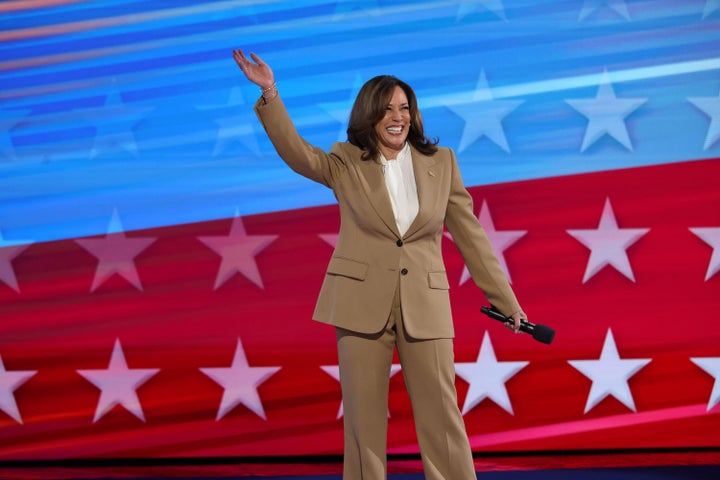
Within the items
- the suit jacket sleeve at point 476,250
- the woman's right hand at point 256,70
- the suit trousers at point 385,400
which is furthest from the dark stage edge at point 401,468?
the woman's right hand at point 256,70

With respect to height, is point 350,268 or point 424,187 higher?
point 424,187

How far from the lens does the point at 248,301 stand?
3.51m

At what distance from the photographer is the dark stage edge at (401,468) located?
3273 mm

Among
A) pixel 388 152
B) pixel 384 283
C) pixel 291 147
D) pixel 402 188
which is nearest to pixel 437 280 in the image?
pixel 384 283

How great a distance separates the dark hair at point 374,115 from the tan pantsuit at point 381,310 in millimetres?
60

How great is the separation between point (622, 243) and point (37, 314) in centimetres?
233

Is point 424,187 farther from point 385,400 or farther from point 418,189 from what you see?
point 385,400

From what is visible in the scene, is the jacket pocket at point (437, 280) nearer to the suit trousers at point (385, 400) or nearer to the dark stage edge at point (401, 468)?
the suit trousers at point (385, 400)

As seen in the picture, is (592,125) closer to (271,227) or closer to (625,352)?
(625,352)

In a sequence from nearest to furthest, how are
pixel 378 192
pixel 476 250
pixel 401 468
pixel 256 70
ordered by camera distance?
1. pixel 256 70
2. pixel 378 192
3. pixel 476 250
4. pixel 401 468

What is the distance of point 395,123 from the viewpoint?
233 centimetres

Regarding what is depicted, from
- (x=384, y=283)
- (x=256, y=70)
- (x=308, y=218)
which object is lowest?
(x=384, y=283)

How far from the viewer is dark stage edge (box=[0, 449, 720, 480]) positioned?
327 cm

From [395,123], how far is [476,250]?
42 cm
